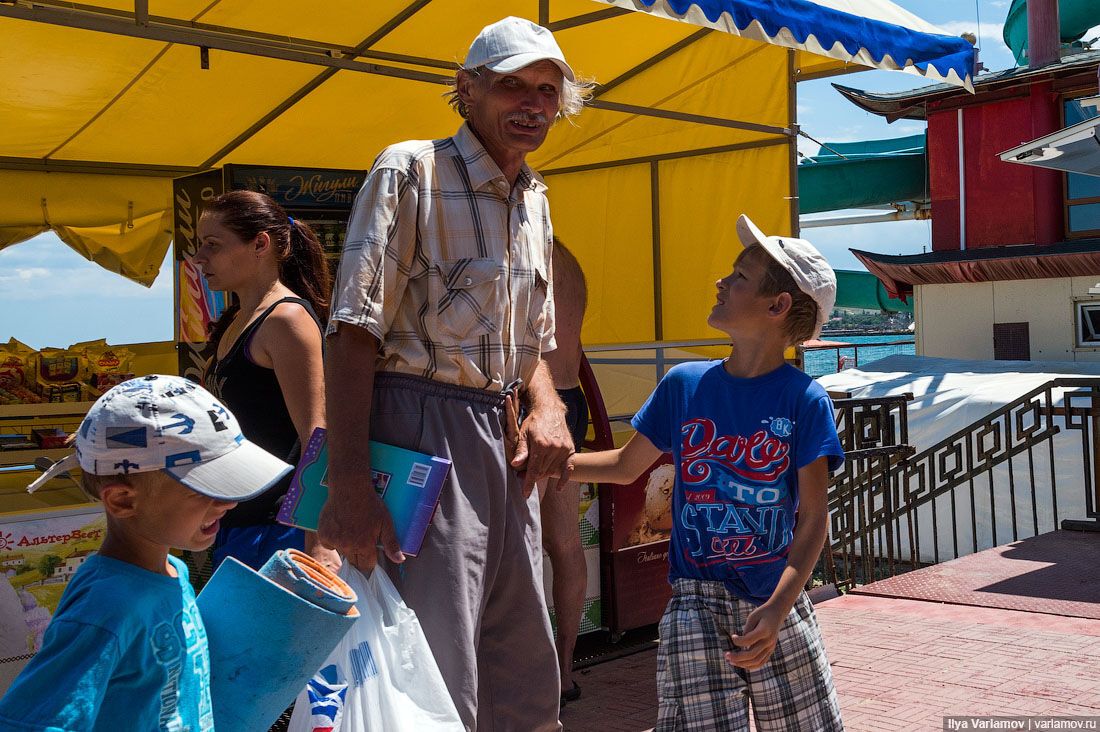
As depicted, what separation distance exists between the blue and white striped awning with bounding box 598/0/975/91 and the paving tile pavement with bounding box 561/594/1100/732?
3.22 m

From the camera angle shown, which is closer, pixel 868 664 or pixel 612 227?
pixel 868 664

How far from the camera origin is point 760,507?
2746 millimetres

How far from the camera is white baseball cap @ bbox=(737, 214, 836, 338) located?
2881mm

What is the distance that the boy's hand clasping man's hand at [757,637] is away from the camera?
2535 millimetres

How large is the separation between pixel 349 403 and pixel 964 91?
20.3 meters

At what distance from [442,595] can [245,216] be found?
4.35 feet

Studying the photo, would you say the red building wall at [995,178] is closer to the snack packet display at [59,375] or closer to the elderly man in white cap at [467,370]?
the snack packet display at [59,375]

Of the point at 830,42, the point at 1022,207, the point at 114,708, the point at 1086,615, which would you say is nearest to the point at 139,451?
the point at 114,708

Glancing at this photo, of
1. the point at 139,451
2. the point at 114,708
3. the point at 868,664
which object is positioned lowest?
the point at 868,664

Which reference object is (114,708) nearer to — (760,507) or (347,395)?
(347,395)

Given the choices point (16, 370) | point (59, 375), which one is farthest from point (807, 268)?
point (16, 370)

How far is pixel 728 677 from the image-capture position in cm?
270

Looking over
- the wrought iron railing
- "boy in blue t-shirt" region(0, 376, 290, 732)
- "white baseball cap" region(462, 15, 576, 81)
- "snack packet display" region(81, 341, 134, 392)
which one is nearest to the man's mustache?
"white baseball cap" region(462, 15, 576, 81)

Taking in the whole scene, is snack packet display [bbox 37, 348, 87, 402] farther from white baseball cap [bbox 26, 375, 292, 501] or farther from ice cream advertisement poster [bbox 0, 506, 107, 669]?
white baseball cap [bbox 26, 375, 292, 501]
